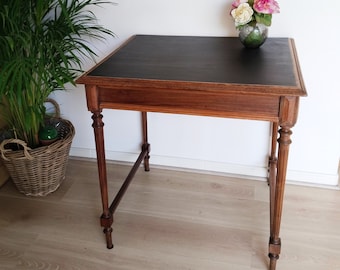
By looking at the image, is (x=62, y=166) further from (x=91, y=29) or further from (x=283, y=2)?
(x=283, y=2)

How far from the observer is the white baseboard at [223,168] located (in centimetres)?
200

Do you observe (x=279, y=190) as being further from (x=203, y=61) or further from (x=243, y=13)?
(x=243, y=13)

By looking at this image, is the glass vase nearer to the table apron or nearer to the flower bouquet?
the flower bouquet

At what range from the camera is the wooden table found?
1231 millimetres

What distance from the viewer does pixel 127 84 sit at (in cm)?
131

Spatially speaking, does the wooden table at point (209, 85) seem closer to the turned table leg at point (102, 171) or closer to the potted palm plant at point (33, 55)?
the turned table leg at point (102, 171)

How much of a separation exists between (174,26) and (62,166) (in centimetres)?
91

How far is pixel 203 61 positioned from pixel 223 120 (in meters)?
0.58

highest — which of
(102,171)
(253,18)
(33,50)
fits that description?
(253,18)

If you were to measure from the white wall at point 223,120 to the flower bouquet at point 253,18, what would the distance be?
22cm

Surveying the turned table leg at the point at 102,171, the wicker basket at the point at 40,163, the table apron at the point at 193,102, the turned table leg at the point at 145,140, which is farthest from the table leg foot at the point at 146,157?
the table apron at the point at 193,102

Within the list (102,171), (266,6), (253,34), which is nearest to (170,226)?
(102,171)

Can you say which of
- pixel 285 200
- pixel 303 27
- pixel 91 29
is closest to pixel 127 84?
pixel 91 29

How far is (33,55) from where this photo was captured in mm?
1621
